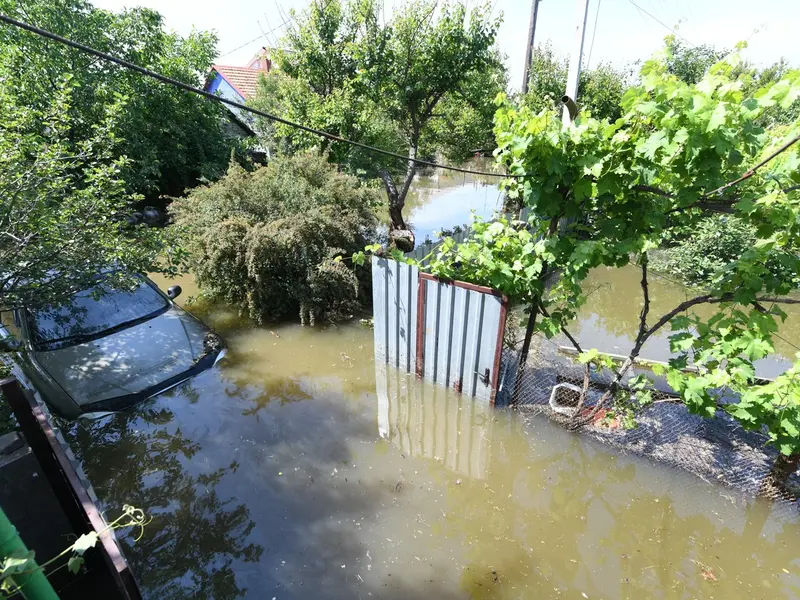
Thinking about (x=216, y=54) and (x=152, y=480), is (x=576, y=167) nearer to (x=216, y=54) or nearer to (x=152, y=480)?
(x=152, y=480)

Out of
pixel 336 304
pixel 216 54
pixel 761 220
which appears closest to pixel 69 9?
pixel 216 54

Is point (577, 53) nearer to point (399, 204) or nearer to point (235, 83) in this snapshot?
point (399, 204)

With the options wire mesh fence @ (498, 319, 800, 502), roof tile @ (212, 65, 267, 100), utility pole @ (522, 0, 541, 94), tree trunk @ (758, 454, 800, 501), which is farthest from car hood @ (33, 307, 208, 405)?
roof tile @ (212, 65, 267, 100)

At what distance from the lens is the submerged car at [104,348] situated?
165 inches

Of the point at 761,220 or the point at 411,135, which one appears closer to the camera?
the point at 761,220

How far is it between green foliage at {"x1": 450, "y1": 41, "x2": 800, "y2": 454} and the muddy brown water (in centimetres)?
100

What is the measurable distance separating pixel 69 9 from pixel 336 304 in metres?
11.1

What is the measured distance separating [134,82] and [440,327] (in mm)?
11869

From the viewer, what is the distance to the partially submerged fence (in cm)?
443

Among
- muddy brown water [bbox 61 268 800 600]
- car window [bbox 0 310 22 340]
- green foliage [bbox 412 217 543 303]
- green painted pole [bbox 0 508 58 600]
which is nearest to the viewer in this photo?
green painted pole [bbox 0 508 58 600]

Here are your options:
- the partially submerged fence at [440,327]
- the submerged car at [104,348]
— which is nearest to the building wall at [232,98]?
the submerged car at [104,348]

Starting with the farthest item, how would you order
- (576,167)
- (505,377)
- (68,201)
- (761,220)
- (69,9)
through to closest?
1. (69,9)
2. (505,377)
3. (68,201)
4. (576,167)
5. (761,220)

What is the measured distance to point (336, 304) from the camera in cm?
662

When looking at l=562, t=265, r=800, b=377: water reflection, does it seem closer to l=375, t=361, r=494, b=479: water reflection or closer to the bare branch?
the bare branch
